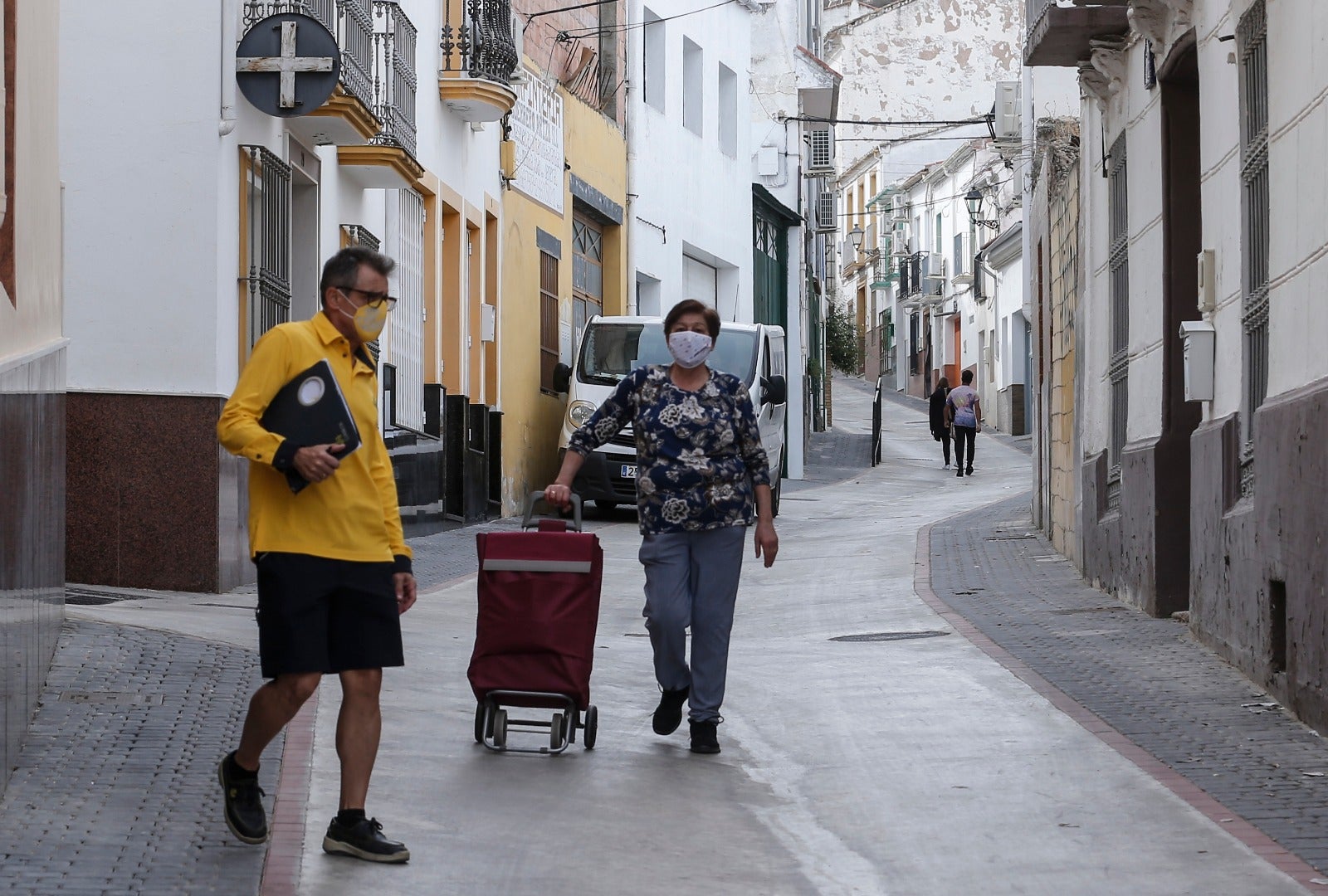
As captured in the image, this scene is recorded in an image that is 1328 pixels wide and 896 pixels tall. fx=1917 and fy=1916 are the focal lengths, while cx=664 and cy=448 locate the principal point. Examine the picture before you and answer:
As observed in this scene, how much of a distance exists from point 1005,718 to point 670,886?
3.22m

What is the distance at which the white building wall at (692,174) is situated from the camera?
28.6 m

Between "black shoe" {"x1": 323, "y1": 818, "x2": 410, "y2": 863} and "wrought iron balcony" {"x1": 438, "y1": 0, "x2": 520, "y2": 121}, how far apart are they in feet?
50.0

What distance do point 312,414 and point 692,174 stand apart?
26.2 meters

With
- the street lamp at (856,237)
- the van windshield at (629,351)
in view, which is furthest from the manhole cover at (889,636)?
the street lamp at (856,237)

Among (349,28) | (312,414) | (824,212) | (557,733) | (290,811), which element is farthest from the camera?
(824,212)

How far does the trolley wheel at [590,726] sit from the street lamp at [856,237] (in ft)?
230

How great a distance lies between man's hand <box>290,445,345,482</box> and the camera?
5219 millimetres

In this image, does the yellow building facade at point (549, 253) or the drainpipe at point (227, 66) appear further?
the yellow building facade at point (549, 253)

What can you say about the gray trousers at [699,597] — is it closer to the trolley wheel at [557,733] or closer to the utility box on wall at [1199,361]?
the trolley wheel at [557,733]

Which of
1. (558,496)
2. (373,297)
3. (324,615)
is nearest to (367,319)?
(373,297)

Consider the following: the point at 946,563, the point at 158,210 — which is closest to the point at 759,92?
the point at 946,563

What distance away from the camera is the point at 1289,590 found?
8406mm

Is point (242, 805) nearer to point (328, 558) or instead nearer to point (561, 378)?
point (328, 558)

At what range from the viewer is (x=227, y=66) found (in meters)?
13.1
